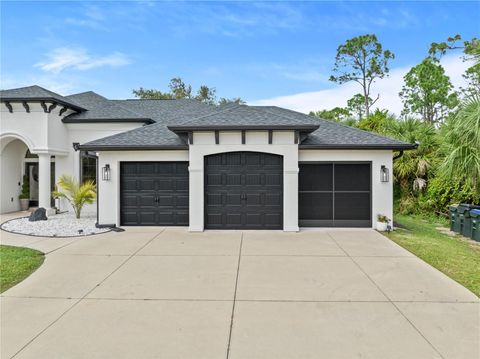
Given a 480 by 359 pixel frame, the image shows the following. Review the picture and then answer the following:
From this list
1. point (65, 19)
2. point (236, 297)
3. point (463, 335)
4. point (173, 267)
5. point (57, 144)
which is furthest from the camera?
point (57, 144)

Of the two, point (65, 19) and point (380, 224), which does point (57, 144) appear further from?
point (380, 224)

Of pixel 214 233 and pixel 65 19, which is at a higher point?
pixel 65 19

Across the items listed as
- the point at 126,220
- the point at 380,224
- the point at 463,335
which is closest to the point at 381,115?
the point at 380,224

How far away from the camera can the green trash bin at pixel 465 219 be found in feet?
33.3

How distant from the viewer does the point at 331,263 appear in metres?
6.68

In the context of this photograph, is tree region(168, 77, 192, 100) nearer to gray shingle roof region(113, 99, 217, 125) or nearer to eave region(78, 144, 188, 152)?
gray shingle roof region(113, 99, 217, 125)

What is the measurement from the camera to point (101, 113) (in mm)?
14891

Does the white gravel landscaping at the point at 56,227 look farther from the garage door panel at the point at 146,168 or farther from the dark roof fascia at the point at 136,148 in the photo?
the dark roof fascia at the point at 136,148

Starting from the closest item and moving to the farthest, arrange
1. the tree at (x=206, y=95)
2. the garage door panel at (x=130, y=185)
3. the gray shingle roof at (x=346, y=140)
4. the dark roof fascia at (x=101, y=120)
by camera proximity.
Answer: the gray shingle roof at (x=346, y=140), the garage door panel at (x=130, y=185), the dark roof fascia at (x=101, y=120), the tree at (x=206, y=95)

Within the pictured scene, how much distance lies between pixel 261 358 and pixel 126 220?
8.83 meters

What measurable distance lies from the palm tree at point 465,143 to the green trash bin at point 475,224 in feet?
4.49

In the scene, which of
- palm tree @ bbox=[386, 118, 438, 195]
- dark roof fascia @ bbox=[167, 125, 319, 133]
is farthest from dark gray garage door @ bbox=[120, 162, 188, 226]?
palm tree @ bbox=[386, 118, 438, 195]

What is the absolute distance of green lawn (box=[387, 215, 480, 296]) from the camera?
5.98 metres

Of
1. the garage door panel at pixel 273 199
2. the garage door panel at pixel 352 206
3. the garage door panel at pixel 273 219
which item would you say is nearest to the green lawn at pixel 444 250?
the garage door panel at pixel 352 206
